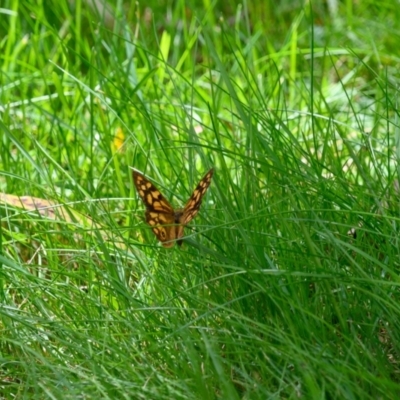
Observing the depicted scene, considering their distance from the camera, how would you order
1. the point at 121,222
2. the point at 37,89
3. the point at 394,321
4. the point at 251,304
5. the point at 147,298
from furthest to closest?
the point at 37,89 < the point at 121,222 < the point at 147,298 < the point at 251,304 < the point at 394,321

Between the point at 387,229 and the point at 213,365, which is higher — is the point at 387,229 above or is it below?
above

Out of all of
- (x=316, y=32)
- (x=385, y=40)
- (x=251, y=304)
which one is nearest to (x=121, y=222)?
(x=251, y=304)

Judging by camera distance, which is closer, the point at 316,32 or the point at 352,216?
the point at 352,216

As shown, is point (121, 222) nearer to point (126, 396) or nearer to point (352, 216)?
point (352, 216)
